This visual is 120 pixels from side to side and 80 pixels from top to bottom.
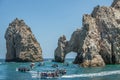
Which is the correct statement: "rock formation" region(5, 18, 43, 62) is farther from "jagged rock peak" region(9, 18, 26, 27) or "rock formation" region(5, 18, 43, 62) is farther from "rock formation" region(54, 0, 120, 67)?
"rock formation" region(54, 0, 120, 67)

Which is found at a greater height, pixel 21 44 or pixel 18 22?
pixel 18 22

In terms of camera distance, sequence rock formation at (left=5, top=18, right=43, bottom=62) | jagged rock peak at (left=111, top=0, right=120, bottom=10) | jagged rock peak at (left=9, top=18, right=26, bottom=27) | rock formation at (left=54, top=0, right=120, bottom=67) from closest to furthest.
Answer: rock formation at (left=54, top=0, right=120, bottom=67) → jagged rock peak at (left=111, top=0, right=120, bottom=10) → rock formation at (left=5, top=18, right=43, bottom=62) → jagged rock peak at (left=9, top=18, right=26, bottom=27)

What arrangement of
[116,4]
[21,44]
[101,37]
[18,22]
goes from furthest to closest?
[18,22] < [21,44] < [116,4] < [101,37]

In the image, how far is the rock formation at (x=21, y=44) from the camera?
154125 millimetres

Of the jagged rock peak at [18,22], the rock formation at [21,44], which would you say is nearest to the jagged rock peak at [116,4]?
the rock formation at [21,44]

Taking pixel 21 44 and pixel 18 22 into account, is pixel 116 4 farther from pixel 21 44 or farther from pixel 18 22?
pixel 18 22


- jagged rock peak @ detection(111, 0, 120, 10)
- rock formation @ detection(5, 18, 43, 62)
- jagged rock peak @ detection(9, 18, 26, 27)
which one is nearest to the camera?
jagged rock peak @ detection(111, 0, 120, 10)

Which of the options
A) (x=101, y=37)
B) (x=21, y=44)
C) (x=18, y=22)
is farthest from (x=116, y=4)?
(x=18, y=22)

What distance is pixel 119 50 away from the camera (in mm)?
110062

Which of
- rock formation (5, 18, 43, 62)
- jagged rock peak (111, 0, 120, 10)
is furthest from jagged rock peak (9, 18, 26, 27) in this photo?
jagged rock peak (111, 0, 120, 10)

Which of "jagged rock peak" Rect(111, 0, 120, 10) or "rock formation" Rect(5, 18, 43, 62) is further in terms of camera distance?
"rock formation" Rect(5, 18, 43, 62)

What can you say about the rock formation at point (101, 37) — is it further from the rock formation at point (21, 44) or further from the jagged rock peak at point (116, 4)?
the rock formation at point (21, 44)

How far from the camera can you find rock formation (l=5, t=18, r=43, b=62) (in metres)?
154

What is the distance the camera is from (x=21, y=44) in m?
154
